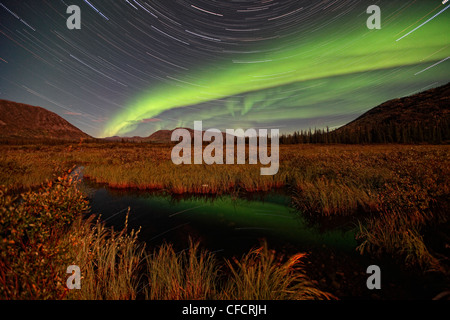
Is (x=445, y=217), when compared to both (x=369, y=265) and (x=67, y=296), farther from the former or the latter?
(x=67, y=296)

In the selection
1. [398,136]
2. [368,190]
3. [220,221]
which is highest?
[398,136]

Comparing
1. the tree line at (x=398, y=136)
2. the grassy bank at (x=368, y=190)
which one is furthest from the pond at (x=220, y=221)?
the tree line at (x=398, y=136)

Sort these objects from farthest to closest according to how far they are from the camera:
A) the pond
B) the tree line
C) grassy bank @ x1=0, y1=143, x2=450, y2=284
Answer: the tree line < the pond < grassy bank @ x1=0, y1=143, x2=450, y2=284

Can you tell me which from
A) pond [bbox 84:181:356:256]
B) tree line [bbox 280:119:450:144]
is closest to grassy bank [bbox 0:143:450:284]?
pond [bbox 84:181:356:256]

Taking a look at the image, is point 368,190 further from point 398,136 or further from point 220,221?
point 398,136

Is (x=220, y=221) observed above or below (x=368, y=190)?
below

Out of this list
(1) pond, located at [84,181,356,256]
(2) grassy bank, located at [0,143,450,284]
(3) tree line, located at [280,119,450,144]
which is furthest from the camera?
(3) tree line, located at [280,119,450,144]

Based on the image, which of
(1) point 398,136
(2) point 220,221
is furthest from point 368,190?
(1) point 398,136

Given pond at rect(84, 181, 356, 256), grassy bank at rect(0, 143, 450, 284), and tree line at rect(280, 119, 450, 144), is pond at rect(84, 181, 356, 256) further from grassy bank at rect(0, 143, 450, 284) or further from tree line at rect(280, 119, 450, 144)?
tree line at rect(280, 119, 450, 144)

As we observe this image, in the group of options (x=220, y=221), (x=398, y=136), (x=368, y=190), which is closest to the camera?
(x=368, y=190)
